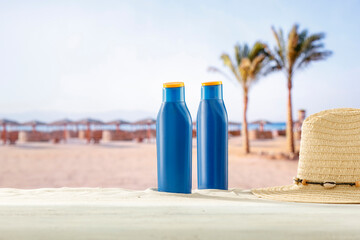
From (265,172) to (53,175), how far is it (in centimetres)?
475

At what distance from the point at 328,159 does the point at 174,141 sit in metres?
0.66

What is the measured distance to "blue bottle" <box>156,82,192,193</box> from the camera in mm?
1296

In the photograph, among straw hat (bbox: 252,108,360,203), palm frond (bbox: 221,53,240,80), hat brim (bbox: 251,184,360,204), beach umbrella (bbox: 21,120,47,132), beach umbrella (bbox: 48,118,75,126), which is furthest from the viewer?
beach umbrella (bbox: 48,118,75,126)

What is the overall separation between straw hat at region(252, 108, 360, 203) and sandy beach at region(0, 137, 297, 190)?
4.32 m

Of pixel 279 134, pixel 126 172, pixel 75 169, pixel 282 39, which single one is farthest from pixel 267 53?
pixel 279 134

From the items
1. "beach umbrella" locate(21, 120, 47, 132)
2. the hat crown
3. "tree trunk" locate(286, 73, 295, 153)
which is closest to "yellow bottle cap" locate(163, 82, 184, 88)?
the hat crown

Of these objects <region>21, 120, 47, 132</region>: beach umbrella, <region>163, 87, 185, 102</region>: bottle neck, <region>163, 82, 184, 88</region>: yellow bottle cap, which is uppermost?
<region>21, 120, 47, 132</region>: beach umbrella

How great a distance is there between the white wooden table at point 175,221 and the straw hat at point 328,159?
0.26 metres

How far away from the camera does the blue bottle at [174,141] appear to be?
1.30 metres

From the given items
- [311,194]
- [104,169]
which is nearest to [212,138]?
[311,194]

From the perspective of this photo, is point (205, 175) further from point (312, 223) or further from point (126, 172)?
point (126, 172)

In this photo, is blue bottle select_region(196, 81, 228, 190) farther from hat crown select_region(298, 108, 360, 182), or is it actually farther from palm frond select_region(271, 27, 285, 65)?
palm frond select_region(271, 27, 285, 65)

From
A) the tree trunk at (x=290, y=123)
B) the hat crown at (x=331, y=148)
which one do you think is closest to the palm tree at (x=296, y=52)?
the tree trunk at (x=290, y=123)

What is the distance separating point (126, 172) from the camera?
7516mm
